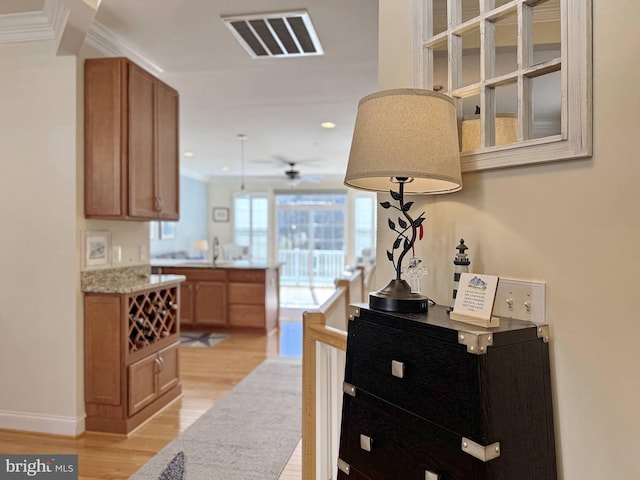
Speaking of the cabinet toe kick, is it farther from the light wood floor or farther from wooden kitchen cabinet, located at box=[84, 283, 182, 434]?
wooden kitchen cabinet, located at box=[84, 283, 182, 434]

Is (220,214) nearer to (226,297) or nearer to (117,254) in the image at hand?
(226,297)

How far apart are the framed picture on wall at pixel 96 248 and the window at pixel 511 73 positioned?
2.53m

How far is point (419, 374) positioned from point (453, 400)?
0.39 ft

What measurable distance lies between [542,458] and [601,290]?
0.45m

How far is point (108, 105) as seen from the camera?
3.03 m

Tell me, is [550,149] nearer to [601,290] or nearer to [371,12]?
[601,290]

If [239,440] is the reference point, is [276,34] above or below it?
above

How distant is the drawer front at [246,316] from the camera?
5.97 meters

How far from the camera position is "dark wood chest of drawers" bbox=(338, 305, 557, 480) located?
1.04m

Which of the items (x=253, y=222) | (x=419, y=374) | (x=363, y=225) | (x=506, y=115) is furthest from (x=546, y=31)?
(x=253, y=222)

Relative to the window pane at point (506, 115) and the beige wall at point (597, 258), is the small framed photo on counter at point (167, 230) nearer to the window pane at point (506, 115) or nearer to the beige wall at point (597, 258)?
the window pane at point (506, 115)

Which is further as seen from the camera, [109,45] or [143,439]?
[109,45]

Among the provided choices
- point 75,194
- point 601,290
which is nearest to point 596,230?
point 601,290

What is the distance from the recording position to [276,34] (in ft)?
10.1
